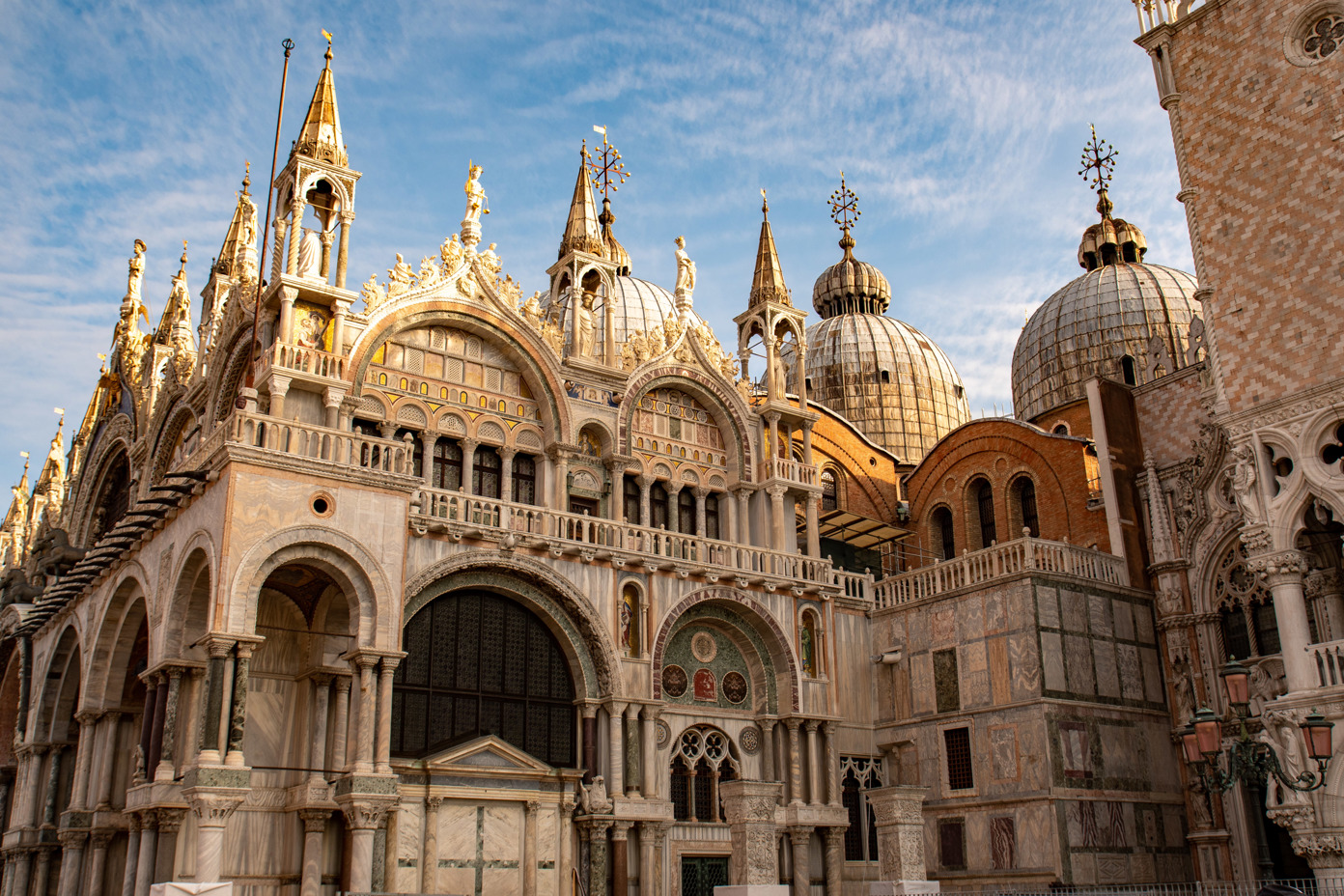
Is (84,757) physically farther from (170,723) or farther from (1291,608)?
(1291,608)

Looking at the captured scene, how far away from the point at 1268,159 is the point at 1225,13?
315 centimetres

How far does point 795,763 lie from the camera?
2336cm

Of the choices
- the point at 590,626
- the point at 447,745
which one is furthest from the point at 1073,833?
the point at 447,745

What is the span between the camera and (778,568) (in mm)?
24500

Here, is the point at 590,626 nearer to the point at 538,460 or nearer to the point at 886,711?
the point at 538,460

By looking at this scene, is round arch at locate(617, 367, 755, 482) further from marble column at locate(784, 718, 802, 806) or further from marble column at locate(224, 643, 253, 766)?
marble column at locate(224, 643, 253, 766)

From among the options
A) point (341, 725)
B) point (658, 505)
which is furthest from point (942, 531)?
point (341, 725)

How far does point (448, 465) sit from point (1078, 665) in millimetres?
12233

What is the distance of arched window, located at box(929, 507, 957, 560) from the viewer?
33031 millimetres

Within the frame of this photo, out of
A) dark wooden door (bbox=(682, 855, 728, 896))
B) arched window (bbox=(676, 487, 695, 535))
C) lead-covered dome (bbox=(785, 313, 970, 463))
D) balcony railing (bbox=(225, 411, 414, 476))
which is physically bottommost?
dark wooden door (bbox=(682, 855, 728, 896))

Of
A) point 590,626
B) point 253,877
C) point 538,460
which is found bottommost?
point 253,877

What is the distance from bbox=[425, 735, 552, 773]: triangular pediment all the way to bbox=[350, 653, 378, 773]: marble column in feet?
5.98

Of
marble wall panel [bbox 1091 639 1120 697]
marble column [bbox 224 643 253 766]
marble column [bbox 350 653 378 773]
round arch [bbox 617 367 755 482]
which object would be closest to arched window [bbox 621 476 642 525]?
round arch [bbox 617 367 755 482]

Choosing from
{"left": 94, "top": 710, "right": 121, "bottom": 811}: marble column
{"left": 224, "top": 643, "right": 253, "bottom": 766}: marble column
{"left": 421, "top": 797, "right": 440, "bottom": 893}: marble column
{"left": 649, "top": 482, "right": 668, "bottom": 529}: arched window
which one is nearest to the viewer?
{"left": 224, "top": 643, "right": 253, "bottom": 766}: marble column
